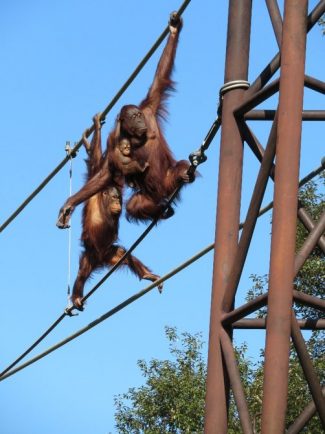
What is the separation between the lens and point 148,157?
289 inches

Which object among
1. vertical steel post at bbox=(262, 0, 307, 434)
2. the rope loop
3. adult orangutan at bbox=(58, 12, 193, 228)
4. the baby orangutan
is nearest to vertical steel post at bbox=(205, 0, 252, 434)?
the rope loop

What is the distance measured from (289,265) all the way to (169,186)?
11.9 feet

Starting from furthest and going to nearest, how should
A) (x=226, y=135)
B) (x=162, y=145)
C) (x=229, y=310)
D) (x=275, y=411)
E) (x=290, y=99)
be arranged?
(x=162, y=145) → (x=226, y=135) → (x=229, y=310) → (x=290, y=99) → (x=275, y=411)

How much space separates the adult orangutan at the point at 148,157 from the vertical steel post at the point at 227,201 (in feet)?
8.86

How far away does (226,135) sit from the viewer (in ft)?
13.4

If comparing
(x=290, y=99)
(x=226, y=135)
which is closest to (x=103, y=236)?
(x=226, y=135)

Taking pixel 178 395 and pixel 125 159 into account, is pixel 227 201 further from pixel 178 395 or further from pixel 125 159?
pixel 178 395

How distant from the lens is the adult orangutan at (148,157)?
7105 mm

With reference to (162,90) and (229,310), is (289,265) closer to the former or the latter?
(229,310)

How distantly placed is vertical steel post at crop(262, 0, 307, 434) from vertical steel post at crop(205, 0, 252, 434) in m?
0.44

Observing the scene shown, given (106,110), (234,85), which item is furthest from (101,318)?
(234,85)

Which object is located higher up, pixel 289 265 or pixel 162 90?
pixel 162 90

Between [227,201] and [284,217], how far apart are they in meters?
0.57

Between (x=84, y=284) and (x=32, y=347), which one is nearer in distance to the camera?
(x=32, y=347)
